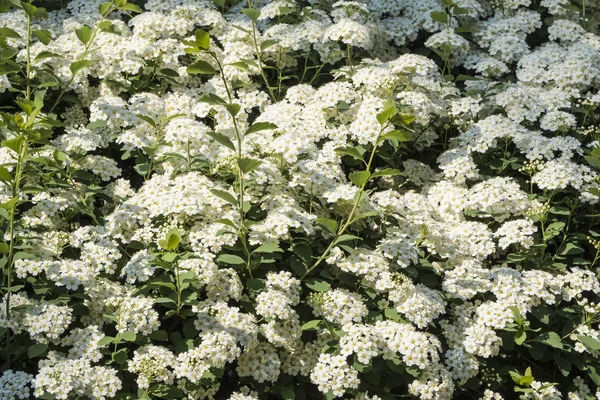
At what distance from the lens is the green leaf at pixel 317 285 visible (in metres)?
3.56

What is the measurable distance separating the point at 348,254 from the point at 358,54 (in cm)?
172

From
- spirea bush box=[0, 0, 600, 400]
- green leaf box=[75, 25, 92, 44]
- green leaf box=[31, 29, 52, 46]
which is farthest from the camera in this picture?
green leaf box=[75, 25, 92, 44]

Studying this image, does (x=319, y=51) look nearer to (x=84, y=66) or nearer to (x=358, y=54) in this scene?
(x=358, y=54)

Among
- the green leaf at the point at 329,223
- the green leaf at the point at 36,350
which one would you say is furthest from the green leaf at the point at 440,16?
the green leaf at the point at 36,350

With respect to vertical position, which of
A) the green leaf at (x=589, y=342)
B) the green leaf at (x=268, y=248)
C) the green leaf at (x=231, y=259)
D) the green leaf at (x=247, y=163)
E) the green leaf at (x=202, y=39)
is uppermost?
the green leaf at (x=202, y=39)

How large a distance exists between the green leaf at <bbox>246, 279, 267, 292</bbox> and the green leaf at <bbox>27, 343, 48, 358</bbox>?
2.86ft

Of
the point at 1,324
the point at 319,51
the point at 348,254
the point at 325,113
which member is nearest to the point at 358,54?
the point at 319,51

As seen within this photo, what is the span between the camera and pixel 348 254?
12.6 feet

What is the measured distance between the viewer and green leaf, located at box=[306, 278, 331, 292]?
140 inches

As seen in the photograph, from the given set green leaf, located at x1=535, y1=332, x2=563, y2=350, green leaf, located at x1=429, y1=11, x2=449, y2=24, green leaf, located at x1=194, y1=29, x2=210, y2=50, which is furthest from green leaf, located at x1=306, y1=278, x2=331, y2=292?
green leaf, located at x1=429, y1=11, x2=449, y2=24

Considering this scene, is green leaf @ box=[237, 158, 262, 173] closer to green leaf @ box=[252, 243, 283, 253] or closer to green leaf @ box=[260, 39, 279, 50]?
green leaf @ box=[252, 243, 283, 253]

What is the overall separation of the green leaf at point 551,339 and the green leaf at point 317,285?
103 centimetres

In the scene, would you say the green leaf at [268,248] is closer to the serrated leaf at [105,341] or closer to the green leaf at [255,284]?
the green leaf at [255,284]

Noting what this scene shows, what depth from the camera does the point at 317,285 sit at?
11.8 ft
